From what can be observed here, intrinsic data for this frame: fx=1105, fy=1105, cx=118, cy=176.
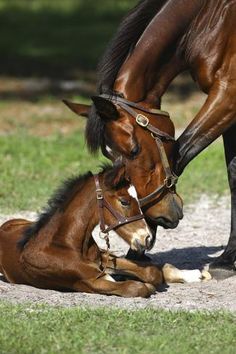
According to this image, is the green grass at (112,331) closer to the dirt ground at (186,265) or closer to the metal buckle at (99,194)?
the dirt ground at (186,265)

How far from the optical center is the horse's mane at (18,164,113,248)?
6.97 metres

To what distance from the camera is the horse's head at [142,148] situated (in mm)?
6836

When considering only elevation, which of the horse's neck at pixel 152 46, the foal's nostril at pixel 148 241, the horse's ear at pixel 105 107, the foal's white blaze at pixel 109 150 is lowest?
the foal's nostril at pixel 148 241

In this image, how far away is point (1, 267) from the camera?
719 centimetres

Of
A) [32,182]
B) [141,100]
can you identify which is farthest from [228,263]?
[32,182]

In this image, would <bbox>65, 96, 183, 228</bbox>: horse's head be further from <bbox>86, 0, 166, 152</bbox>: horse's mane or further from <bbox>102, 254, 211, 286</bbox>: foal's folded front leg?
<bbox>102, 254, 211, 286</bbox>: foal's folded front leg

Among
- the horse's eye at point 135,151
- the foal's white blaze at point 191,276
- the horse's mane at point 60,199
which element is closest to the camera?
the horse's eye at point 135,151

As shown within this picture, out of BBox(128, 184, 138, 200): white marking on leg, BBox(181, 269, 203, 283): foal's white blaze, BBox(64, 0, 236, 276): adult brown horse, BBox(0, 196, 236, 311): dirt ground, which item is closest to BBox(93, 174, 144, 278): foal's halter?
BBox(128, 184, 138, 200): white marking on leg

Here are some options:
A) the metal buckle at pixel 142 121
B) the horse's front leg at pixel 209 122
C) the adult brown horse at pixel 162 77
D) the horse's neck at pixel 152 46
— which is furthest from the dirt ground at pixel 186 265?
the horse's neck at pixel 152 46

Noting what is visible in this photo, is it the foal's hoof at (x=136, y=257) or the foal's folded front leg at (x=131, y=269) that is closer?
the foal's folded front leg at (x=131, y=269)

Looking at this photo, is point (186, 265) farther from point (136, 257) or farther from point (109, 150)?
point (109, 150)

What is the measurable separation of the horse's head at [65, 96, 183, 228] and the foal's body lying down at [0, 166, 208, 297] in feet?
0.44

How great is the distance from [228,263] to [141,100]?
1.41m

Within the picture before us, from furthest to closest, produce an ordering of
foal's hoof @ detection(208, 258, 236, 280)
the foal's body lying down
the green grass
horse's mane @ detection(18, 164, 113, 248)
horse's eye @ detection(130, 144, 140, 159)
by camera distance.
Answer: foal's hoof @ detection(208, 258, 236, 280)
horse's mane @ detection(18, 164, 113, 248)
horse's eye @ detection(130, 144, 140, 159)
the foal's body lying down
the green grass
